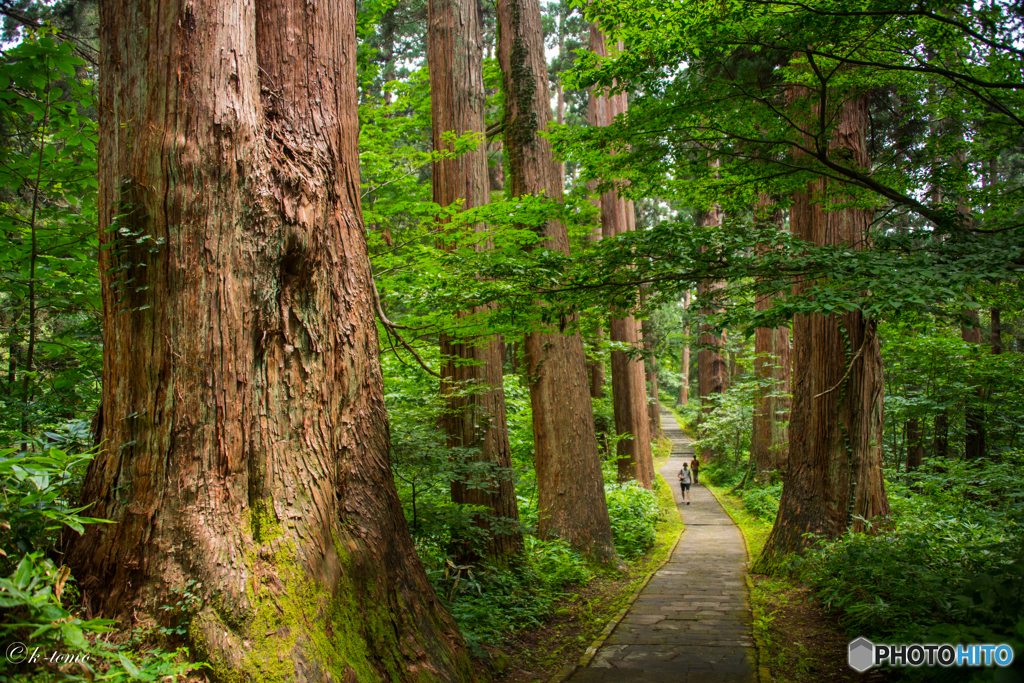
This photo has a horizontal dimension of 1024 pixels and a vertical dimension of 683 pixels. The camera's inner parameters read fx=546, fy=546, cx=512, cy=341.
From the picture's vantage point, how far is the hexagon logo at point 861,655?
4621mm

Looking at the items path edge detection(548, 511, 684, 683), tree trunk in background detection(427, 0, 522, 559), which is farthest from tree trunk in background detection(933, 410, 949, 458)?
tree trunk in background detection(427, 0, 522, 559)

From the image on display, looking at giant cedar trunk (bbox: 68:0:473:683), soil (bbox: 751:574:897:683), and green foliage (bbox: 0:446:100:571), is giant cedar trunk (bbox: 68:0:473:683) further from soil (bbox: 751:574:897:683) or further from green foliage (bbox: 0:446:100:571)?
soil (bbox: 751:574:897:683)

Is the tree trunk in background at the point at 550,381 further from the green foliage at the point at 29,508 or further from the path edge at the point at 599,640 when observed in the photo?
the green foliage at the point at 29,508

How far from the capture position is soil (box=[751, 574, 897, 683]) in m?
4.72

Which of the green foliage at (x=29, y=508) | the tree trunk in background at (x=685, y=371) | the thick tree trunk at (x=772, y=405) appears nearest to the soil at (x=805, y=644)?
the green foliage at (x=29, y=508)

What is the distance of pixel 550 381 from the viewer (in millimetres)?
8469

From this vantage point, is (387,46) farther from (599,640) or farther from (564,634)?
(599,640)

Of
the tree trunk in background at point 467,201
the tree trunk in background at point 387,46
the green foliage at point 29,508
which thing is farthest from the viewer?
the tree trunk in background at point 387,46

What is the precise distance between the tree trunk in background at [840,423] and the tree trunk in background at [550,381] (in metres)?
2.99

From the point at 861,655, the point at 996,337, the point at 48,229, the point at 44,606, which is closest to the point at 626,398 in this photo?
the point at 996,337

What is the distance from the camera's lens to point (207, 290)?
2.95 meters

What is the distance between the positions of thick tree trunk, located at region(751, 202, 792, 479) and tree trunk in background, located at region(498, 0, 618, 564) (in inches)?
395

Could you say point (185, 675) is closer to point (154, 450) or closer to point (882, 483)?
point (154, 450)

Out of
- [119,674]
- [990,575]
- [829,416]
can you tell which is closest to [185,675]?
[119,674]
